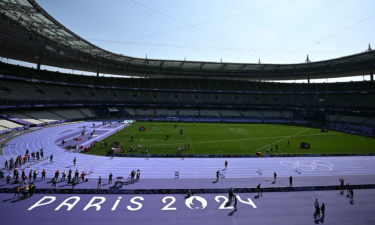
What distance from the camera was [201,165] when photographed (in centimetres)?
1938

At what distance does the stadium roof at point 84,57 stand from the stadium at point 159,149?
0.29m

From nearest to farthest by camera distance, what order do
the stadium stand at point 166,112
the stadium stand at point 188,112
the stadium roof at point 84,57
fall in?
the stadium roof at point 84,57, the stadium stand at point 166,112, the stadium stand at point 188,112

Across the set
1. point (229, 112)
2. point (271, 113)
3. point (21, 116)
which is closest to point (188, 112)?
point (229, 112)

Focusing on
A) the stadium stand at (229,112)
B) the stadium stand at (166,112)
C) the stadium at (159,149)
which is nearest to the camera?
the stadium at (159,149)

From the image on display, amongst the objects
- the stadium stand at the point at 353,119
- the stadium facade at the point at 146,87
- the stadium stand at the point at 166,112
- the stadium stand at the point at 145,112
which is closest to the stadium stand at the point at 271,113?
the stadium facade at the point at 146,87

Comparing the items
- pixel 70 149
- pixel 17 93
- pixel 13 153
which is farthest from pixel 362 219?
pixel 17 93

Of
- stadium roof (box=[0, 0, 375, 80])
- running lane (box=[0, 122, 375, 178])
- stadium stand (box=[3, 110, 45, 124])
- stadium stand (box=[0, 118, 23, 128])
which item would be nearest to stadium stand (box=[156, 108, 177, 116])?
stadium roof (box=[0, 0, 375, 80])

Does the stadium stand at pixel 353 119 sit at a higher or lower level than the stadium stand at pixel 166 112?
Answer: lower

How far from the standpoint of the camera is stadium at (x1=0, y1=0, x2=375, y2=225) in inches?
452

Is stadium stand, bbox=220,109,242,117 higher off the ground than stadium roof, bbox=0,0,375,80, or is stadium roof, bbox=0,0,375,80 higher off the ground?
stadium roof, bbox=0,0,375,80

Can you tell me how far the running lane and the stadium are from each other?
0.64 feet

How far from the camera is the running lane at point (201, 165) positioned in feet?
57.0

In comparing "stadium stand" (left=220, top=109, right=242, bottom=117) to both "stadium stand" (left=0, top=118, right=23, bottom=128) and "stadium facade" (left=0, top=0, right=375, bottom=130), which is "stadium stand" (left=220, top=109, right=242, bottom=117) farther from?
"stadium stand" (left=0, top=118, right=23, bottom=128)

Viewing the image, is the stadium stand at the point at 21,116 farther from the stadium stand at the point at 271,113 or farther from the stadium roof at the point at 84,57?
the stadium stand at the point at 271,113
